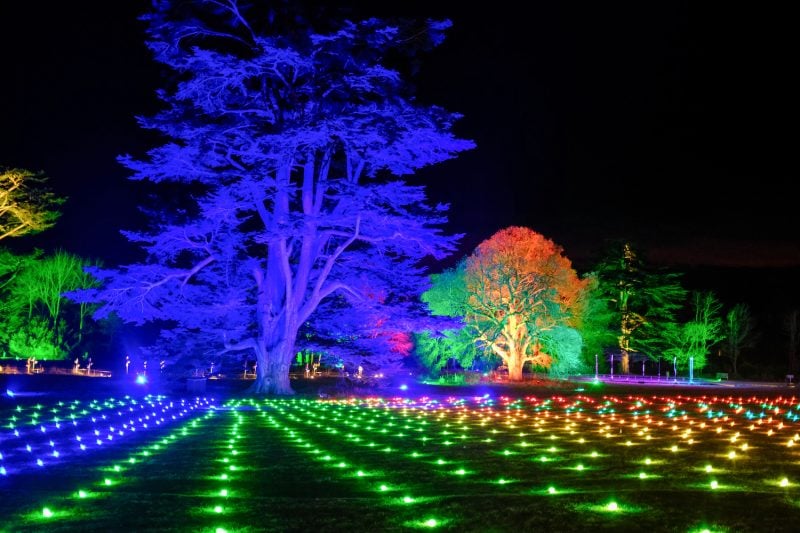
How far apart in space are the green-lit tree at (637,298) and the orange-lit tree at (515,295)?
21.3 metres

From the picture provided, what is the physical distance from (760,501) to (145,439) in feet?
28.9

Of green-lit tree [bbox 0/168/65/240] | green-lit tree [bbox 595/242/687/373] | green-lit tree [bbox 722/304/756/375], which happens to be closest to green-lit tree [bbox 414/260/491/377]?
green-lit tree [bbox 0/168/65/240]

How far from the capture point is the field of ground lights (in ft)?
20.1

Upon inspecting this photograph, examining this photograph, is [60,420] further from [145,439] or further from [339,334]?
[339,334]

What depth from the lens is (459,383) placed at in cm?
3519

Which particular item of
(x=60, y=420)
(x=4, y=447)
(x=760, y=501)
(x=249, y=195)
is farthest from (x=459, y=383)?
(x=760, y=501)

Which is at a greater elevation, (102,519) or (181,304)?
(181,304)

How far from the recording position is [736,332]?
54.8 metres

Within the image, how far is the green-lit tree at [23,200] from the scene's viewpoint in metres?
30.4

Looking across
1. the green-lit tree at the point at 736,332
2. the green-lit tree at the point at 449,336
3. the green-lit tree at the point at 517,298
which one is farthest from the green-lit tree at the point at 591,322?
the green-lit tree at the point at 736,332

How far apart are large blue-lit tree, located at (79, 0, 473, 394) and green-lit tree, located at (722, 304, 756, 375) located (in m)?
36.3

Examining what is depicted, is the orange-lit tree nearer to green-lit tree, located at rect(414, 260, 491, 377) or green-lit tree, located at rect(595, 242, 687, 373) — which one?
green-lit tree, located at rect(414, 260, 491, 377)

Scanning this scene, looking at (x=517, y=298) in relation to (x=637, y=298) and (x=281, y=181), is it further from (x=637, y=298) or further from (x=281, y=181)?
(x=637, y=298)

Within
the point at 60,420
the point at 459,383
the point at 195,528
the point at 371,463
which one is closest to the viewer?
the point at 195,528
